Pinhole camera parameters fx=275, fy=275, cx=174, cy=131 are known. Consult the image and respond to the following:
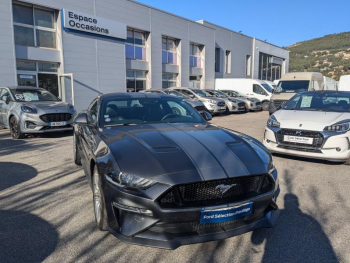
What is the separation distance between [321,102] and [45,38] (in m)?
13.7

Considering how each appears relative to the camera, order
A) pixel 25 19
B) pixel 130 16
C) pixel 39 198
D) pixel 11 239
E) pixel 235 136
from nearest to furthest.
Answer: pixel 11 239, pixel 235 136, pixel 39 198, pixel 25 19, pixel 130 16

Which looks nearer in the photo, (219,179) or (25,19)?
(219,179)

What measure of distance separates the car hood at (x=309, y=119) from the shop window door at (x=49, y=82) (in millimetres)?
12593

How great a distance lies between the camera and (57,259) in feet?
8.14

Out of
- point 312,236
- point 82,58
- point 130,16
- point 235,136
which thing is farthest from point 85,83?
point 312,236

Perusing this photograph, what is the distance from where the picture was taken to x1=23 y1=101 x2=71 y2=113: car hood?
8.25 metres

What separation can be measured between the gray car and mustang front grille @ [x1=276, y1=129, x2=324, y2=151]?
5.40 m

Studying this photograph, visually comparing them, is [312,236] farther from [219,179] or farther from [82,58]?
[82,58]

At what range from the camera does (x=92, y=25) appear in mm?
16172

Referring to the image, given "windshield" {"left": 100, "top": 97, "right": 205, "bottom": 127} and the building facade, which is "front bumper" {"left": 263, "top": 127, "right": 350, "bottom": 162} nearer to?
"windshield" {"left": 100, "top": 97, "right": 205, "bottom": 127}

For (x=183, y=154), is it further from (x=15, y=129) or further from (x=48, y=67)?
(x=48, y=67)

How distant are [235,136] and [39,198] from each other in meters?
2.82

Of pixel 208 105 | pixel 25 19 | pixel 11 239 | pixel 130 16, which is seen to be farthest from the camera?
pixel 130 16

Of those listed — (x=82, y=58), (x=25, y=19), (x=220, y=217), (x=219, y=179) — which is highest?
(x=25, y=19)
